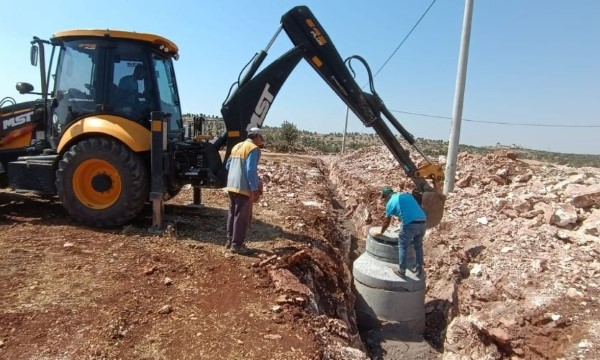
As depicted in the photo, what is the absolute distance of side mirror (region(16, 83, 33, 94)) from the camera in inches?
254

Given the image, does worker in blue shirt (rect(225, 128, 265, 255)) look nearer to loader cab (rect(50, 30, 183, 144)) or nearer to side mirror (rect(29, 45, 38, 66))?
loader cab (rect(50, 30, 183, 144))

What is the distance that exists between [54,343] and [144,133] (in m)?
3.43

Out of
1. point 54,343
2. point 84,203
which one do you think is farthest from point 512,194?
point 54,343

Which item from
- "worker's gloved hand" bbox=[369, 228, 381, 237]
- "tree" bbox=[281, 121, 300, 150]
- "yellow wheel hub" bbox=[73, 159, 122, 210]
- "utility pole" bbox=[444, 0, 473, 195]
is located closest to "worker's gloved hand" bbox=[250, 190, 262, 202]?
"yellow wheel hub" bbox=[73, 159, 122, 210]

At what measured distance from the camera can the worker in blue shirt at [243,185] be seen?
5500mm

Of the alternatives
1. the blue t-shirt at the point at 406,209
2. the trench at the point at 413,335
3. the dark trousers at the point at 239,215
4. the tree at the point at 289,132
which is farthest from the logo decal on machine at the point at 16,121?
the tree at the point at 289,132

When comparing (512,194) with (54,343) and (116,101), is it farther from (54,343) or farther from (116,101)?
(54,343)

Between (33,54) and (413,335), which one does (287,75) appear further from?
(413,335)

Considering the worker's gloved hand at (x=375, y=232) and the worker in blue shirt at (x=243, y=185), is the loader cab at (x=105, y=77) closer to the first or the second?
the worker in blue shirt at (x=243, y=185)

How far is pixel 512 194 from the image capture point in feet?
29.6

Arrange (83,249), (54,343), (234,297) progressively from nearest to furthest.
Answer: (54,343) → (234,297) → (83,249)

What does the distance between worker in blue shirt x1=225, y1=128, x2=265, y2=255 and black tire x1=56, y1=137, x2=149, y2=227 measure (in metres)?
1.41

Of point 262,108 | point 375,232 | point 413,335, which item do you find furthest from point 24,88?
point 413,335

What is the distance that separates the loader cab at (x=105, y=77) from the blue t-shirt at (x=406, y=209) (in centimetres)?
366
